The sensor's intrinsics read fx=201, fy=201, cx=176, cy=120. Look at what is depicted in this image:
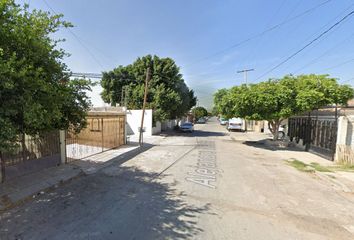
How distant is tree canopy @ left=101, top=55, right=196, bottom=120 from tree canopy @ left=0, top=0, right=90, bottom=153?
15374 mm

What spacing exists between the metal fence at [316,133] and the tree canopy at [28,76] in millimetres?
12607

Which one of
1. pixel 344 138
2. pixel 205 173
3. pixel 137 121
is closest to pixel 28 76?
pixel 205 173

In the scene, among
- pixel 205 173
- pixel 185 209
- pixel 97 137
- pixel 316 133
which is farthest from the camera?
pixel 316 133

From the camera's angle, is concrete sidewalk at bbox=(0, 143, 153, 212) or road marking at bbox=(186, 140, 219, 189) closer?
concrete sidewalk at bbox=(0, 143, 153, 212)

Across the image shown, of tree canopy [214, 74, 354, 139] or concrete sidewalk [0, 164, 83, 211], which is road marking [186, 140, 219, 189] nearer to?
concrete sidewalk [0, 164, 83, 211]

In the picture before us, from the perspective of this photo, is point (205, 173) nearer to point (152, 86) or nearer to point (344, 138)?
point (344, 138)

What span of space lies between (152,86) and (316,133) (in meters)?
15.0

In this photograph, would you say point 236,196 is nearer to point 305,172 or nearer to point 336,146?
point 305,172

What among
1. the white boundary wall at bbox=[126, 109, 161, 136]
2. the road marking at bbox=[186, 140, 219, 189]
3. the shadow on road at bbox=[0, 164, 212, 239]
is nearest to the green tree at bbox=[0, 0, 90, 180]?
the shadow on road at bbox=[0, 164, 212, 239]

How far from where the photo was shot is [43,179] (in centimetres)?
626

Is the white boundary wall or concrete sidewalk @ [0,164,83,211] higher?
the white boundary wall

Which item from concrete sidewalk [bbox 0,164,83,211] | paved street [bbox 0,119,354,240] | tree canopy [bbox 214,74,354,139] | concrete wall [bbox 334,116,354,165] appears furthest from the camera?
tree canopy [bbox 214,74,354,139]

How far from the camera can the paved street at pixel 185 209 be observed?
12.2ft

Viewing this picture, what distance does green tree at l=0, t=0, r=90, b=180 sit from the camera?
3.65 metres
